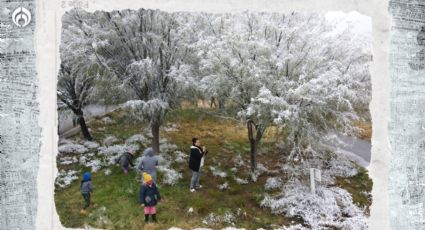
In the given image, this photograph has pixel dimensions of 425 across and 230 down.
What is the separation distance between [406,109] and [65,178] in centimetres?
857

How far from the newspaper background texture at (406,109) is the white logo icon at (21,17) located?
6.35m

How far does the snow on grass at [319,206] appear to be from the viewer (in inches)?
361

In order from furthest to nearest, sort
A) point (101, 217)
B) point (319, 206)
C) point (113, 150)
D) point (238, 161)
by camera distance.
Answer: point (113, 150) < point (238, 161) < point (319, 206) < point (101, 217)

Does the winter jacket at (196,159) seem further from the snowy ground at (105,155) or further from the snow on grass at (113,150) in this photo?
the snow on grass at (113,150)

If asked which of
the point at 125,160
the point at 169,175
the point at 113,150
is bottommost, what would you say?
the point at 169,175

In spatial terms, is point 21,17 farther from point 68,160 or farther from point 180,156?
point 180,156

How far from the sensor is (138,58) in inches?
446

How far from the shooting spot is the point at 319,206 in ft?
32.6

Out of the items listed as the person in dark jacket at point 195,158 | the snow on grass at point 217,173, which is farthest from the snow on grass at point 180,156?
the person in dark jacket at point 195,158

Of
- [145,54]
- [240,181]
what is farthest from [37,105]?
[240,181]

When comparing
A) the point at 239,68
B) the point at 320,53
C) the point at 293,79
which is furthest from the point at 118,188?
the point at 320,53

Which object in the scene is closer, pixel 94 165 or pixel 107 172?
pixel 107 172

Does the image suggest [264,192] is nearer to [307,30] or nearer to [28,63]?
[307,30]

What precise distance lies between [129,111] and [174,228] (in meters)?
4.90
